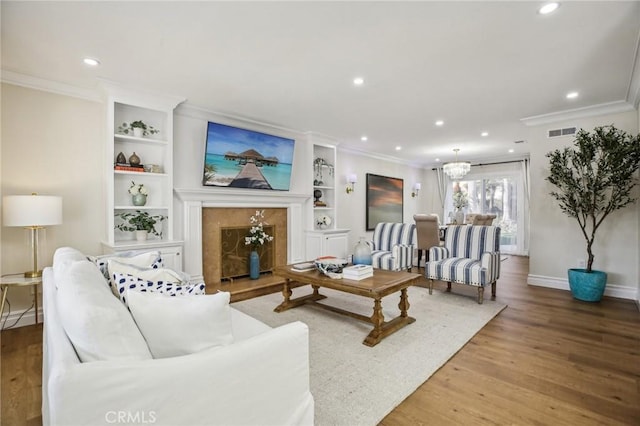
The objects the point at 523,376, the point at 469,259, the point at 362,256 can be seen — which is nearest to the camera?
the point at 523,376

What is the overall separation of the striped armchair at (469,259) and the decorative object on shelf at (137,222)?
3.56 metres

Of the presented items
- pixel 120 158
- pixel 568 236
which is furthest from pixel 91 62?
pixel 568 236

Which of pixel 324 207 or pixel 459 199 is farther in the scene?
pixel 459 199

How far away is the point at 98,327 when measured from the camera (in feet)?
3.27

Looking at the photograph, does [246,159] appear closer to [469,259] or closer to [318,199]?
[318,199]

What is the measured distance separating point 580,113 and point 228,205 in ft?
16.7

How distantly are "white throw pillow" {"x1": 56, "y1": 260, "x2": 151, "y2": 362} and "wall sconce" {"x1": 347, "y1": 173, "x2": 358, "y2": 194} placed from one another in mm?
5666

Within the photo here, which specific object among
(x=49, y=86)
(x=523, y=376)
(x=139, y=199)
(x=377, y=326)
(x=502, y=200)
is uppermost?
(x=49, y=86)

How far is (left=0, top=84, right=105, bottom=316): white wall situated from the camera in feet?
10.1

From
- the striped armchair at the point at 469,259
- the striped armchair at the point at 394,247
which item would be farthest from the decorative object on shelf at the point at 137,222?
the striped armchair at the point at 469,259

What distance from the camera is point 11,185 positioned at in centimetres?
308

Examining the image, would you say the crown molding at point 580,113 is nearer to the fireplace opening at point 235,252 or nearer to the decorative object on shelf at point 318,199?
the decorative object on shelf at point 318,199

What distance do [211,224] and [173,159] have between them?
100 centimetres

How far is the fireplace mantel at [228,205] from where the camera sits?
13.4 feet
